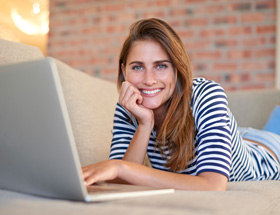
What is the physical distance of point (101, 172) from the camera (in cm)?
82

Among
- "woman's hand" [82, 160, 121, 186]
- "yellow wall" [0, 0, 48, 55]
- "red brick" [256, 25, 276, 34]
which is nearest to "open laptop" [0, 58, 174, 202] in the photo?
"woman's hand" [82, 160, 121, 186]

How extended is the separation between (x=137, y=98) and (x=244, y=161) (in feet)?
1.82

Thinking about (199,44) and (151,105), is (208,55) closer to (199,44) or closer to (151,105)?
(199,44)

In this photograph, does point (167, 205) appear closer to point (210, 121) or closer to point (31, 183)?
point (31, 183)

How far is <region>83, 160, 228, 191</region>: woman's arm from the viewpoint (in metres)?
0.84

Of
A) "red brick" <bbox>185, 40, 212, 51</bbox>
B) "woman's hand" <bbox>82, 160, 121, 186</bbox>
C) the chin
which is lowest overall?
"woman's hand" <bbox>82, 160, 121, 186</bbox>

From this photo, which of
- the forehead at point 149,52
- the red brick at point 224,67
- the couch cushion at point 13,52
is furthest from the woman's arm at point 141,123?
the red brick at point 224,67

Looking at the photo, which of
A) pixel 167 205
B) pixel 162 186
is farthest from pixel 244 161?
pixel 167 205

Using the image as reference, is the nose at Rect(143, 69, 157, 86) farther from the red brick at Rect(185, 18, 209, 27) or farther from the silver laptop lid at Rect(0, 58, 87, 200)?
the red brick at Rect(185, 18, 209, 27)

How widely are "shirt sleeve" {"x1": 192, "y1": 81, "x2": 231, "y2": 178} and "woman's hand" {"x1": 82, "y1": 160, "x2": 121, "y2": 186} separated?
1.00 feet

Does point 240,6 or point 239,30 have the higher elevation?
point 240,6

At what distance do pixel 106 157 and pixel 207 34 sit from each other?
196cm

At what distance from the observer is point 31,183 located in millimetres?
730

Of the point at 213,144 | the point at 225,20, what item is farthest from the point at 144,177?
the point at 225,20
